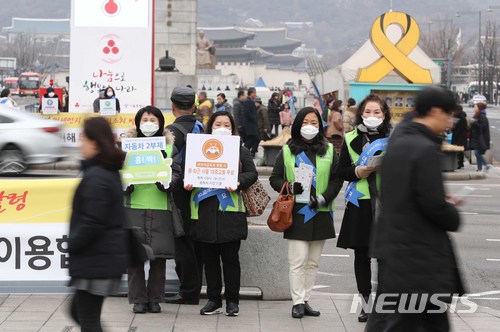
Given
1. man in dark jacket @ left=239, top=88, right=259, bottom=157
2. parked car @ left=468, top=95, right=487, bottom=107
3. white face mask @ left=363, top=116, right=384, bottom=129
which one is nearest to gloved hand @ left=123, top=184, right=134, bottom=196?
white face mask @ left=363, top=116, right=384, bottom=129

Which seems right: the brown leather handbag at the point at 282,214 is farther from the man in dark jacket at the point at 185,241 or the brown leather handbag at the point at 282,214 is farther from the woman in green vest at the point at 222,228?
the man in dark jacket at the point at 185,241

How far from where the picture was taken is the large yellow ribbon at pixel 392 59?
30547 millimetres

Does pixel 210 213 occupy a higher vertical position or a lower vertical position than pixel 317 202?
lower

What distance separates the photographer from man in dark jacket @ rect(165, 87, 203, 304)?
9.54 metres

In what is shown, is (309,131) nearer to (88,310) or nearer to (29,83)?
(88,310)

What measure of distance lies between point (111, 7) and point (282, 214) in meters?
13.5

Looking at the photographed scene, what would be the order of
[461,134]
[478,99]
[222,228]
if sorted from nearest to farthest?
[222,228] → [461,134] → [478,99]

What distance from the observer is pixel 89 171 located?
662cm

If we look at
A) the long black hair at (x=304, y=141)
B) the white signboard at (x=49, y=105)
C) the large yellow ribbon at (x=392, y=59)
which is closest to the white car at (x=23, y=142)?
the white signboard at (x=49, y=105)

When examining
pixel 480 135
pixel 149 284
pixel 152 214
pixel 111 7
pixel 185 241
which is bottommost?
pixel 149 284

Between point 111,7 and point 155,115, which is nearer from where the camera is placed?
point 155,115

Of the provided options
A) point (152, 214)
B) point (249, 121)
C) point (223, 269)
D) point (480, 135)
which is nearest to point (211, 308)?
point (223, 269)

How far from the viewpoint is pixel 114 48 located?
70.5ft

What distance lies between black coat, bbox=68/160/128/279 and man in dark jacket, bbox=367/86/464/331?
1.56m
